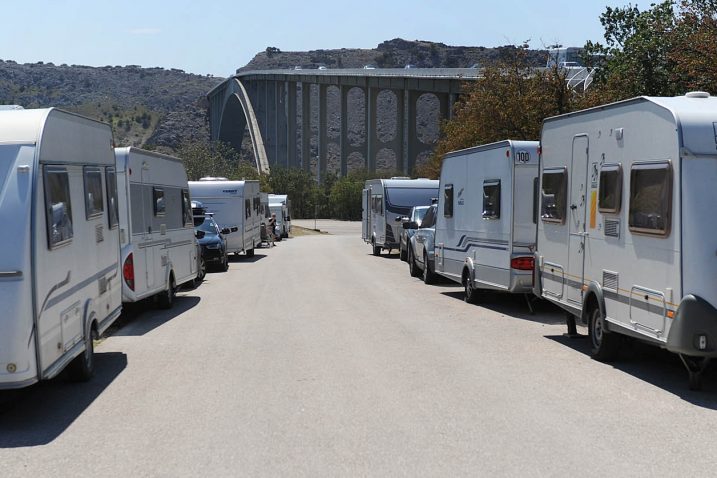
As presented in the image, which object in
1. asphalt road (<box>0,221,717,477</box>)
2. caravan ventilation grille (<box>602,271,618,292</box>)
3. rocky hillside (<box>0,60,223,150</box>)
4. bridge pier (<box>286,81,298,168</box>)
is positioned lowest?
asphalt road (<box>0,221,717,477</box>)

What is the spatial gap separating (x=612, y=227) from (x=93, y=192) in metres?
5.88

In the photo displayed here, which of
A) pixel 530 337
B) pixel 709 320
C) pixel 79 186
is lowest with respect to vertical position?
pixel 530 337

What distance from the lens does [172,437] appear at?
7.05 metres

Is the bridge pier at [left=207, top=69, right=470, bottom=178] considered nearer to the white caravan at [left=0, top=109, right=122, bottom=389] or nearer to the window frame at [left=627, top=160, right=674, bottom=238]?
the window frame at [left=627, top=160, right=674, bottom=238]

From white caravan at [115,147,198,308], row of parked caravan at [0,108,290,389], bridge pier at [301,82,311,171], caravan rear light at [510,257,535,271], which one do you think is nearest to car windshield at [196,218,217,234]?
white caravan at [115,147,198,308]

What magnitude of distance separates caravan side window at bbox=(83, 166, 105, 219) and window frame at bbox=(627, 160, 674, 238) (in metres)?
5.86

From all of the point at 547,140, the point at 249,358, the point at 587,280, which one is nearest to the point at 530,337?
the point at 587,280

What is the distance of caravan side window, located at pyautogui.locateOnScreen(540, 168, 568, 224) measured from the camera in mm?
11836

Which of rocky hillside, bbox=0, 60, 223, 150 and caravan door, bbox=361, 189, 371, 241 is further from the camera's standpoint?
rocky hillside, bbox=0, 60, 223, 150

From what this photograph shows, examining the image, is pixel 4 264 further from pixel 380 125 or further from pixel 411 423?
pixel 380 125

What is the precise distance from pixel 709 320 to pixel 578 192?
343 cm

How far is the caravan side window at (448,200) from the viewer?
18.3 m

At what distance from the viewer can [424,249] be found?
2144 centimetres

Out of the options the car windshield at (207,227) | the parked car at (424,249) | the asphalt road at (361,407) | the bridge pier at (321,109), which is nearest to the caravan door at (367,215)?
the car windshield at (207,227)
